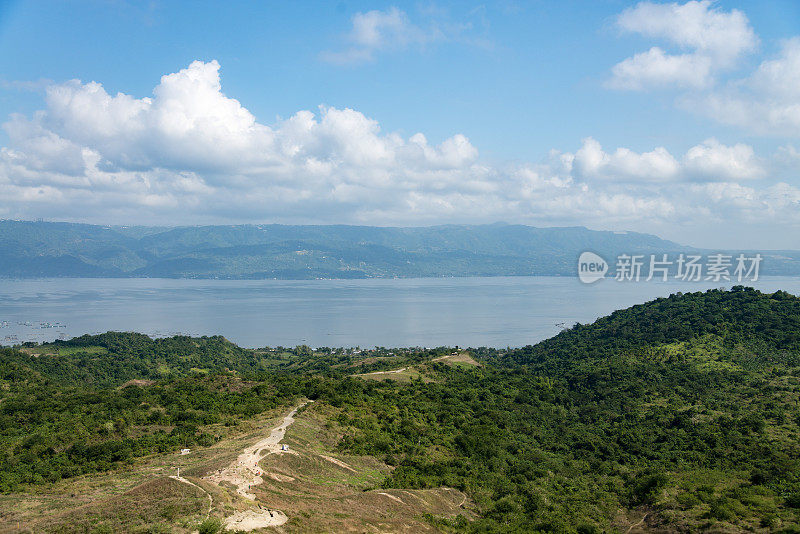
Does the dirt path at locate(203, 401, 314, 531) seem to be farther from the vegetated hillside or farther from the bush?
the vegetated hillside

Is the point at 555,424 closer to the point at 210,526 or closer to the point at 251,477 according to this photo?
the point at 251,477

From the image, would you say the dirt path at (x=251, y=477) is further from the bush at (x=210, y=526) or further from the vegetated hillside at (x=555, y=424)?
the vegetated hillside at (x=555, y=424)

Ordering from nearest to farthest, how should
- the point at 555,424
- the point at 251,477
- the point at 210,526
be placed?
the point at 210,526, the point at 251,477, the point at 555,424

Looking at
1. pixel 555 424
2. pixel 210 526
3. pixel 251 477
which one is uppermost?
pixel 210 526

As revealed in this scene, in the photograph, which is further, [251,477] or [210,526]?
[251,477]

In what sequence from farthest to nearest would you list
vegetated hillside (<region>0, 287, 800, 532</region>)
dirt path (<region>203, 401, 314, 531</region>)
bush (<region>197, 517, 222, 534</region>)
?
vegetated hillside (<region>0, 287, 800, 532</region>)
dirt path (<region>203, 401, 314, 531</region>)
bush (<region>197, 517, 222, 534</region>)

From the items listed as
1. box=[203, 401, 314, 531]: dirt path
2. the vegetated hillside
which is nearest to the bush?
box=[203, 401, 314, 531]: dirt path

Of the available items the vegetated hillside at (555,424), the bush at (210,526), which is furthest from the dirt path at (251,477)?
the vegetated hillside at (555,424)

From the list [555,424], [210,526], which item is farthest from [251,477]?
[555,424]
